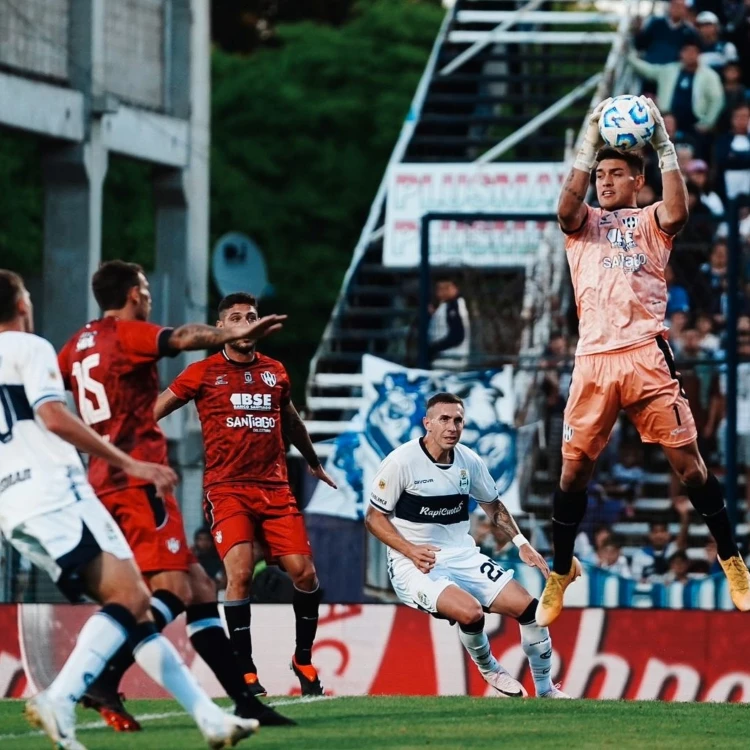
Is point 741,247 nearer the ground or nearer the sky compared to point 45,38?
nearer the ground

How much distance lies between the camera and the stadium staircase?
Answer: 21906mm

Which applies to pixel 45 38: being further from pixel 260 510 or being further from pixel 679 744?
pixel 679 744

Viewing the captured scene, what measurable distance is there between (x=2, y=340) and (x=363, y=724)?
293cm

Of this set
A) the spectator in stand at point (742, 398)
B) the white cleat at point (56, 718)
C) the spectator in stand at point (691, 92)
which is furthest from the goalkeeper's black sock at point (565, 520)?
the spectator in stand at point (691, 92)

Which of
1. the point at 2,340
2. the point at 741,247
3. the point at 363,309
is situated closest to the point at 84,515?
the point at 2,340

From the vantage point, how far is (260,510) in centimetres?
1231

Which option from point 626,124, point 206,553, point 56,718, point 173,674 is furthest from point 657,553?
point 56,718

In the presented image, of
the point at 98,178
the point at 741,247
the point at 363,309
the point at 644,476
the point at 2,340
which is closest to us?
the point at 2,340

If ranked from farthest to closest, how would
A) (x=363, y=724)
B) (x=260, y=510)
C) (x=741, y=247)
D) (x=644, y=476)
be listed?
(x=644, y=476) < (x=741, y=247) < (x=260, y=510) < (x=363, y=724)

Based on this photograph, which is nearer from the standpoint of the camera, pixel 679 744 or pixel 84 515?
pixel 84 515

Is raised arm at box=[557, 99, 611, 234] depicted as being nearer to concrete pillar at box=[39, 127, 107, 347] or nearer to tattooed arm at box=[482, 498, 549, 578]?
tattooed arm at box=[482, 498, 549, 578]

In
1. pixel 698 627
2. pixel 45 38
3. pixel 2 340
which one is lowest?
pixel 698 627

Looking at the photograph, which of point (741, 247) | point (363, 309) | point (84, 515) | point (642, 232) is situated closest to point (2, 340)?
point (84, 515)

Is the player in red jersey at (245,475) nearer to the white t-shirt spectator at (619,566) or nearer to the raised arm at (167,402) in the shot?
the raised arm at (167,402)
